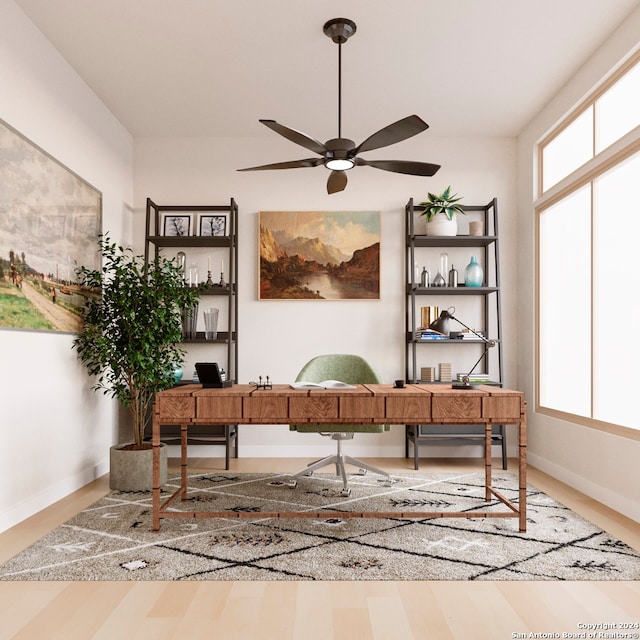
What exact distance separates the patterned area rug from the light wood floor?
10 cm

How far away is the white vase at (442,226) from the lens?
193 inches

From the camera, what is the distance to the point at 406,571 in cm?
243

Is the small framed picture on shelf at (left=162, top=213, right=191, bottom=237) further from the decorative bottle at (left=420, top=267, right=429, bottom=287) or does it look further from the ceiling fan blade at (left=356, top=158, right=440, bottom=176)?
the ceiling fan blade at (left=356, top=158, right=440, bottom=176)

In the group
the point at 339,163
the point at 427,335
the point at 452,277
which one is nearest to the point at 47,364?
the point at 339,163

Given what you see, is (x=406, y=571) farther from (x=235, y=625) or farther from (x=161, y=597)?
(x=161, y=597)

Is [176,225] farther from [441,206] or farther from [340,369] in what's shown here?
[441,206]

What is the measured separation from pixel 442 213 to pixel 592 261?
1427 millimetres

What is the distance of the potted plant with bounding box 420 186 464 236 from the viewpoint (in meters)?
4.89

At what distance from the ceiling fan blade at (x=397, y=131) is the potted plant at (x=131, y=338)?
5.89 feet

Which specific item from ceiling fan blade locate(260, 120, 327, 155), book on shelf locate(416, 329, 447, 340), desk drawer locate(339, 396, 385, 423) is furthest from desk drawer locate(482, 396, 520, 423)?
book on shelf locate(416, 329, 447, 340)

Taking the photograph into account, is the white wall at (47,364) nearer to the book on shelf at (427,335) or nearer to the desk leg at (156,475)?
the desk leg at (156,475)

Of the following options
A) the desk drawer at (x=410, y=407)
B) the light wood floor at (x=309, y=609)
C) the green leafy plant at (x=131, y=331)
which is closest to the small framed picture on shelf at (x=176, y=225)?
the green leafy plant at (x=131, y=331)

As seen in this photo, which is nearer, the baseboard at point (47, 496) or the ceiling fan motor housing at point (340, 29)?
the baseboard at point (47, 496)

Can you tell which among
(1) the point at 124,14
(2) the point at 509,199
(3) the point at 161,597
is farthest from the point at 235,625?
(2) the point at 509,199
